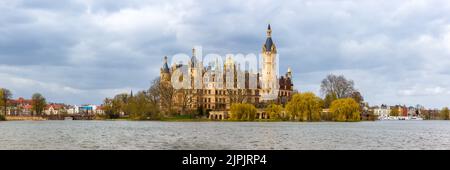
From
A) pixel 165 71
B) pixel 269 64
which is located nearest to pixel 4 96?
pixel 165 71

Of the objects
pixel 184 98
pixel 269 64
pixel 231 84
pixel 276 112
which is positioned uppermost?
pixel 269 64

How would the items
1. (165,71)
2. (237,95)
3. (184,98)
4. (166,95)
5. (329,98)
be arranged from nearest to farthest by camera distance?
(329,98)
(166,95)
(184,98)
(237,95)
(165,71)

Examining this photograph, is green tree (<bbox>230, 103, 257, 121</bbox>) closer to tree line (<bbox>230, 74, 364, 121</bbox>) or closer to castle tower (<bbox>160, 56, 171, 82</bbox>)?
tree line (<bbox>230, 74, 364, 121</bbox>)

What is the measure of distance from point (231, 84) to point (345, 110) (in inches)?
2281

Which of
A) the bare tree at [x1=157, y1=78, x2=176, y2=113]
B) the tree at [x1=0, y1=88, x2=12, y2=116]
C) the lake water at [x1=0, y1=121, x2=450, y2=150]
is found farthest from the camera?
the bare tree at [x1=157, y1=78, x2=176, y2=113]

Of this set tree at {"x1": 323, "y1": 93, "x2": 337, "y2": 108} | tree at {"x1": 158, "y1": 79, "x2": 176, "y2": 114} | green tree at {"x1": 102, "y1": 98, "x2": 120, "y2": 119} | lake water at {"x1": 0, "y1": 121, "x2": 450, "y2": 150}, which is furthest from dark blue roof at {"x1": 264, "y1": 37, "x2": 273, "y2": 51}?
lake water at {"x1": 0, "y1": 121, "x2": 450, "y2": 150}

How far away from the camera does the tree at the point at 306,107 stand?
9156cm

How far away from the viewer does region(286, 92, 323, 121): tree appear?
9156 cm

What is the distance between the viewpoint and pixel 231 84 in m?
148

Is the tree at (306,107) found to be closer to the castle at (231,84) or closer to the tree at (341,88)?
the tree at (341,88)

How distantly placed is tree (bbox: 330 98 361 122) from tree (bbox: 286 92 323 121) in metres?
2.80

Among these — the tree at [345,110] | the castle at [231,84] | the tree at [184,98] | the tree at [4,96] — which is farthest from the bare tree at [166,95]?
the tree at [345,110]

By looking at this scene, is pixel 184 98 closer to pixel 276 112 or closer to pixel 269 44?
pixel 276 112
